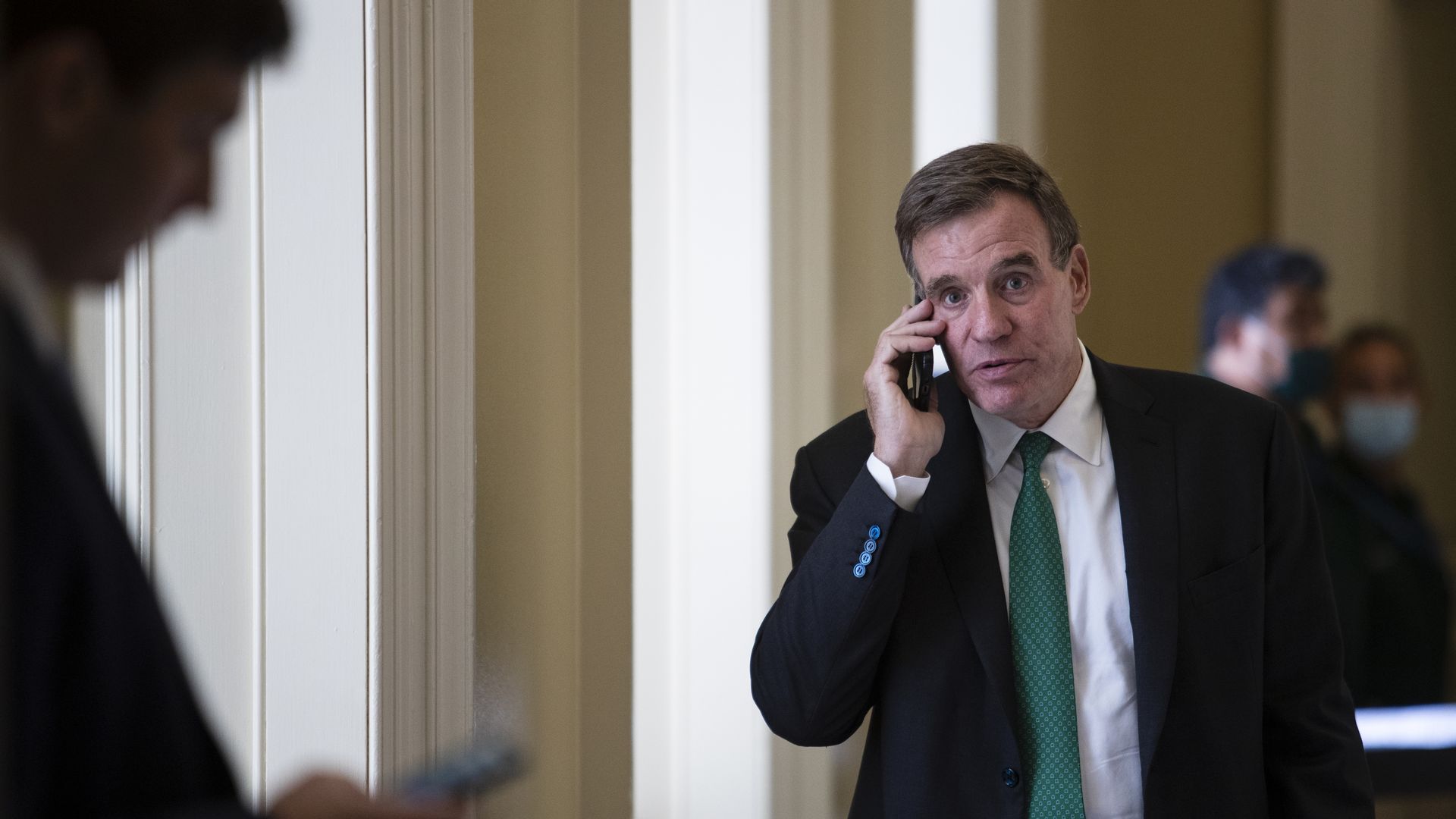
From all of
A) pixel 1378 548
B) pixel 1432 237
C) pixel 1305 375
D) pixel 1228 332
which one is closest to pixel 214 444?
pixel 1228 332

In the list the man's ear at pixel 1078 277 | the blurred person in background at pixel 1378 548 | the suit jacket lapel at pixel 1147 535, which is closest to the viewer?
the suit jacket lapel at pixel 1147 535

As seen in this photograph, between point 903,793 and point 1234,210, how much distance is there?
→ 8.52 ft

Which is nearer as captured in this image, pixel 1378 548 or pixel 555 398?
pixel 555 398

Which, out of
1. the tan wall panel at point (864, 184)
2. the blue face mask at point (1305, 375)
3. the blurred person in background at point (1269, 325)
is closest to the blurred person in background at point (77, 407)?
the tan wall panel at point (864, 184)

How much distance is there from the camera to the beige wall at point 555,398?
196 centimetres

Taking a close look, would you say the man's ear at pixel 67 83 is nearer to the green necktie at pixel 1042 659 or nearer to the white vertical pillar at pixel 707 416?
the green necktie at pixel 1042 659

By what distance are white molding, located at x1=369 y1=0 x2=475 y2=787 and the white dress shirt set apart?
0.65m

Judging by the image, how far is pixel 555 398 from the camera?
2129 mm

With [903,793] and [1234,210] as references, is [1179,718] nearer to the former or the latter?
[903,793]

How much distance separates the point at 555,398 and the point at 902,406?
72cm

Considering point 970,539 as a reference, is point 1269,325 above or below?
above

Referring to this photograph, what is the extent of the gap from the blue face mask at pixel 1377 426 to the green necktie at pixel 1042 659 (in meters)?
2.38

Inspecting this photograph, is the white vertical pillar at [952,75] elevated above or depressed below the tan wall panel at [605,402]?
above

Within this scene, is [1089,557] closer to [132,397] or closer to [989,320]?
[989,320]
